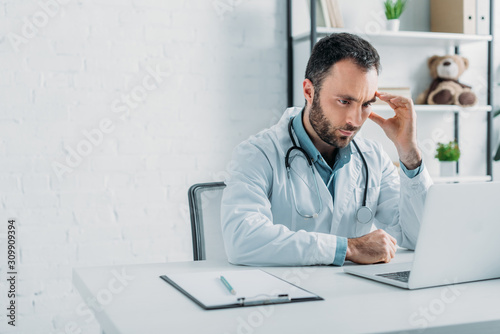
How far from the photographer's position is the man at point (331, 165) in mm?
1610

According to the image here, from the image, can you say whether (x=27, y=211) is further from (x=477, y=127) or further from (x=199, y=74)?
(x=477, y=127)

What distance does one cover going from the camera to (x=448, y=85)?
9.74 feet

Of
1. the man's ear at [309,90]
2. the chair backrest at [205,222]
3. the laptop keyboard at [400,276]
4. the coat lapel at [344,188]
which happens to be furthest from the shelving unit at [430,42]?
the laptop keyboard at [400,276]

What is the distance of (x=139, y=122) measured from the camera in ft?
8.41

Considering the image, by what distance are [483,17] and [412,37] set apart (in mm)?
446

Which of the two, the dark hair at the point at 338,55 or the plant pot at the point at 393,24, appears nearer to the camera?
the dark hair at the point at 338,55

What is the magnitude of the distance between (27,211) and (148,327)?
1.74 meters

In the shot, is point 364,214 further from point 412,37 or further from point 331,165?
point 412,37

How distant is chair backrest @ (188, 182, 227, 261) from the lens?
1.74 metres

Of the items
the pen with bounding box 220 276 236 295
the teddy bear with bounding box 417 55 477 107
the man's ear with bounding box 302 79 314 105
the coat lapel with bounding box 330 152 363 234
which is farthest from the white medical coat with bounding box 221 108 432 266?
the teddy bear with bounding box 417 55 477 107

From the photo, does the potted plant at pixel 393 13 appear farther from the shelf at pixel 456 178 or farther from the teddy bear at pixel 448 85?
the shelf at pixel 456 178

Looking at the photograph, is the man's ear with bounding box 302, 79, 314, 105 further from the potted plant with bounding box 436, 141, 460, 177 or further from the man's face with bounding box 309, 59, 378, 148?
the potted plant with bounding box 436, 141, 460, 177

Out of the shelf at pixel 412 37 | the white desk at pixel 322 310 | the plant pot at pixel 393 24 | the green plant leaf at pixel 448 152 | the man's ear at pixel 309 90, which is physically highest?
the plant pot at pixel 393 24

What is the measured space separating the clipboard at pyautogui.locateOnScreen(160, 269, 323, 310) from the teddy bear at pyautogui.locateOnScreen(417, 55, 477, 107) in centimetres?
208
